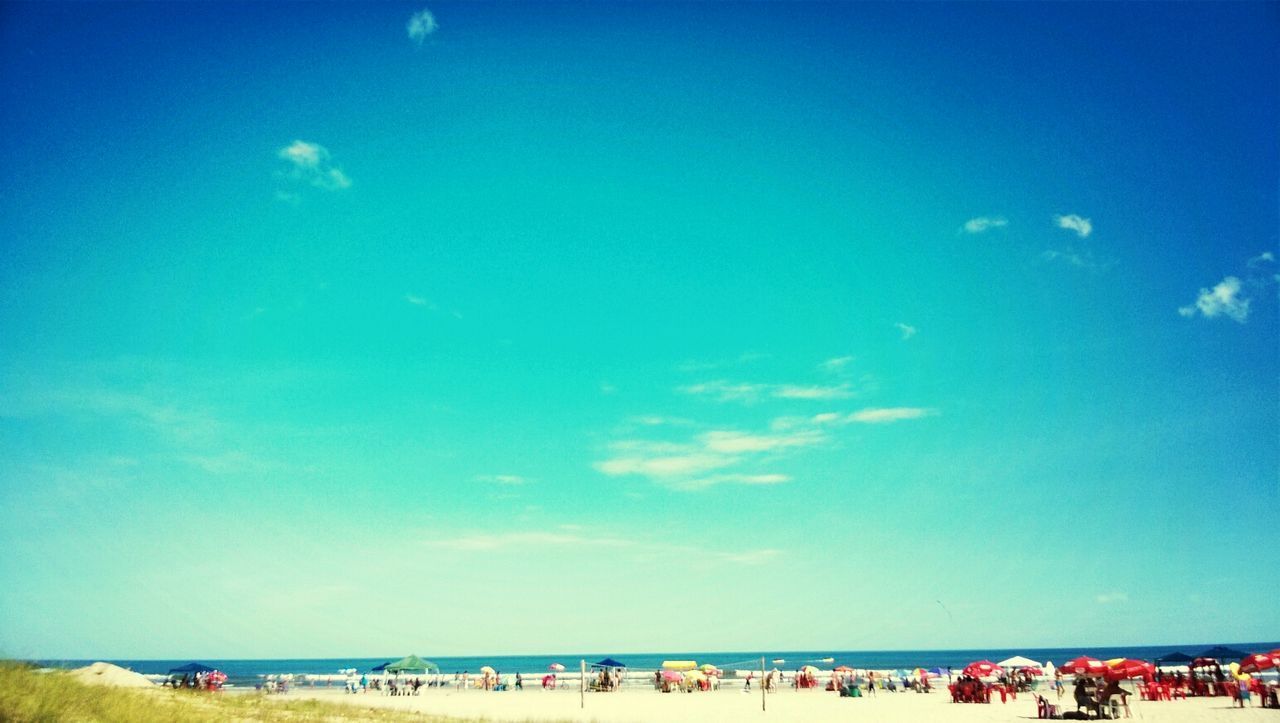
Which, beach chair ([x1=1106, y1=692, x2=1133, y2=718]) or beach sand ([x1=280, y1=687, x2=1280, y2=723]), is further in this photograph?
beach sand ([x1=280, y1=687, x2=1280, y2=723])

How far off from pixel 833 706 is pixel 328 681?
40.0 metres

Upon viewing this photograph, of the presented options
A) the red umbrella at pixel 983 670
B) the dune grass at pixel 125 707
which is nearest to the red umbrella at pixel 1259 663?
the red umbrella at pixel 983 670

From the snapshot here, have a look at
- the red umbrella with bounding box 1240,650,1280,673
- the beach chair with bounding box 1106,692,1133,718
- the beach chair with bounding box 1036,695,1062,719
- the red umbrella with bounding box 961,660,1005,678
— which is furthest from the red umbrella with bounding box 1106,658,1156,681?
the red umbrella with bounding box 961,660,1005,678

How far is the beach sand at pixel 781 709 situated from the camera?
2470 centimetres

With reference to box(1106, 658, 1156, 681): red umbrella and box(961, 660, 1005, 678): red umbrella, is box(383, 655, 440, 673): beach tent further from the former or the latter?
box(1106, 658, 1156, 681): red umbrella

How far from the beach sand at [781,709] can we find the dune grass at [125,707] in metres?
4.03

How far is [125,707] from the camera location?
13164 millimetres

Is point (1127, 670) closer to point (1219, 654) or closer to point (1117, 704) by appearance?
point (1117, 704)

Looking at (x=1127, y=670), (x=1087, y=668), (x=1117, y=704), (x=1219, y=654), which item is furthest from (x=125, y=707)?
(x=1219, y=654)

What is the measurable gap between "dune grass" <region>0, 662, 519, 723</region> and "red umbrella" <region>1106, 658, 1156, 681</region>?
22345 mm

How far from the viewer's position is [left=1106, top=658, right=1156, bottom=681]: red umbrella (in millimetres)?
24078

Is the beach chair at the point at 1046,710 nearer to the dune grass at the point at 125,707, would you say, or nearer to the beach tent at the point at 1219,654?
the beach tent at the point at 1219,654

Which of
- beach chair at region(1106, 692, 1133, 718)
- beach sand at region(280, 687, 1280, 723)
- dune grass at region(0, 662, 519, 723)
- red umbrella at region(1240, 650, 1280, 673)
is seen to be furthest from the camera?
red umbrella at region(1240, 650, 1280, 673)

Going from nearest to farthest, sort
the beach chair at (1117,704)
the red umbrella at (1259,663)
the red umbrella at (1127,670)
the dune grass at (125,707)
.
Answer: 1. the dune grass at (125,707)
2. the beach chair at (1117,704)
3. the red umbrella at (1127,670)
4. the red umbrella at (1259,663)
